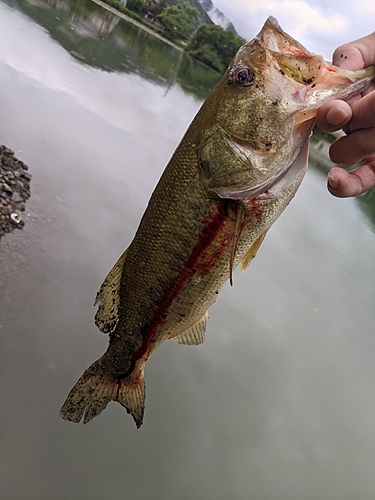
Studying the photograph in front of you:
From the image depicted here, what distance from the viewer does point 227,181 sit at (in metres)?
1.68

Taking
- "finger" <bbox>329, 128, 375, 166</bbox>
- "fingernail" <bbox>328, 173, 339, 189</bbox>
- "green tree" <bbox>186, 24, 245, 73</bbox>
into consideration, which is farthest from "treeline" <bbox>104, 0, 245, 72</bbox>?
"finger" <bbox>329, 128, 375, 166</bbox>

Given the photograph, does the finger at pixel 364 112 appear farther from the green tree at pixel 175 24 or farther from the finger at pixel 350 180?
the green tree at pixel 175 24

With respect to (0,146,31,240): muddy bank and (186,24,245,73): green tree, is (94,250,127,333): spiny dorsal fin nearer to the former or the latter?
(0,146,31,240): muddy bank

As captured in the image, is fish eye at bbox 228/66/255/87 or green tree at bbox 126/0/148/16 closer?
fish eye at bbox 228/66/255/87

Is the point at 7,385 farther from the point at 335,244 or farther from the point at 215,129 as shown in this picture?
the point at 335,244

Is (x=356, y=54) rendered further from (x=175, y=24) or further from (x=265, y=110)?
(x=175, y=24)

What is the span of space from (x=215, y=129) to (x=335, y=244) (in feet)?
35.1

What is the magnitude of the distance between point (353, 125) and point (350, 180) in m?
0.53

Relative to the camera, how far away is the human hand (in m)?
1.47

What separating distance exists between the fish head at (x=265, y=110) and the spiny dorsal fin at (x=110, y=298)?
766 millimetres

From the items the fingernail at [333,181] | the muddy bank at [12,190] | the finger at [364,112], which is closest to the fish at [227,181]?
the finger at [364,112]

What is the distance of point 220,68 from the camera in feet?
195

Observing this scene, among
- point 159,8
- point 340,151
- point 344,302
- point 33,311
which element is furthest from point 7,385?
point 159,8

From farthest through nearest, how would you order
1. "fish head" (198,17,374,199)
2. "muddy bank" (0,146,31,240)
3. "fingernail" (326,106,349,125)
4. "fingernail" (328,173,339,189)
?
1. "muddy bank" (0,146,31,240)
2. "fingernail" (328,173,339,189)
3. "fish head" (198,17,374,199)
4. "fingernail" (326,106,349,125)
